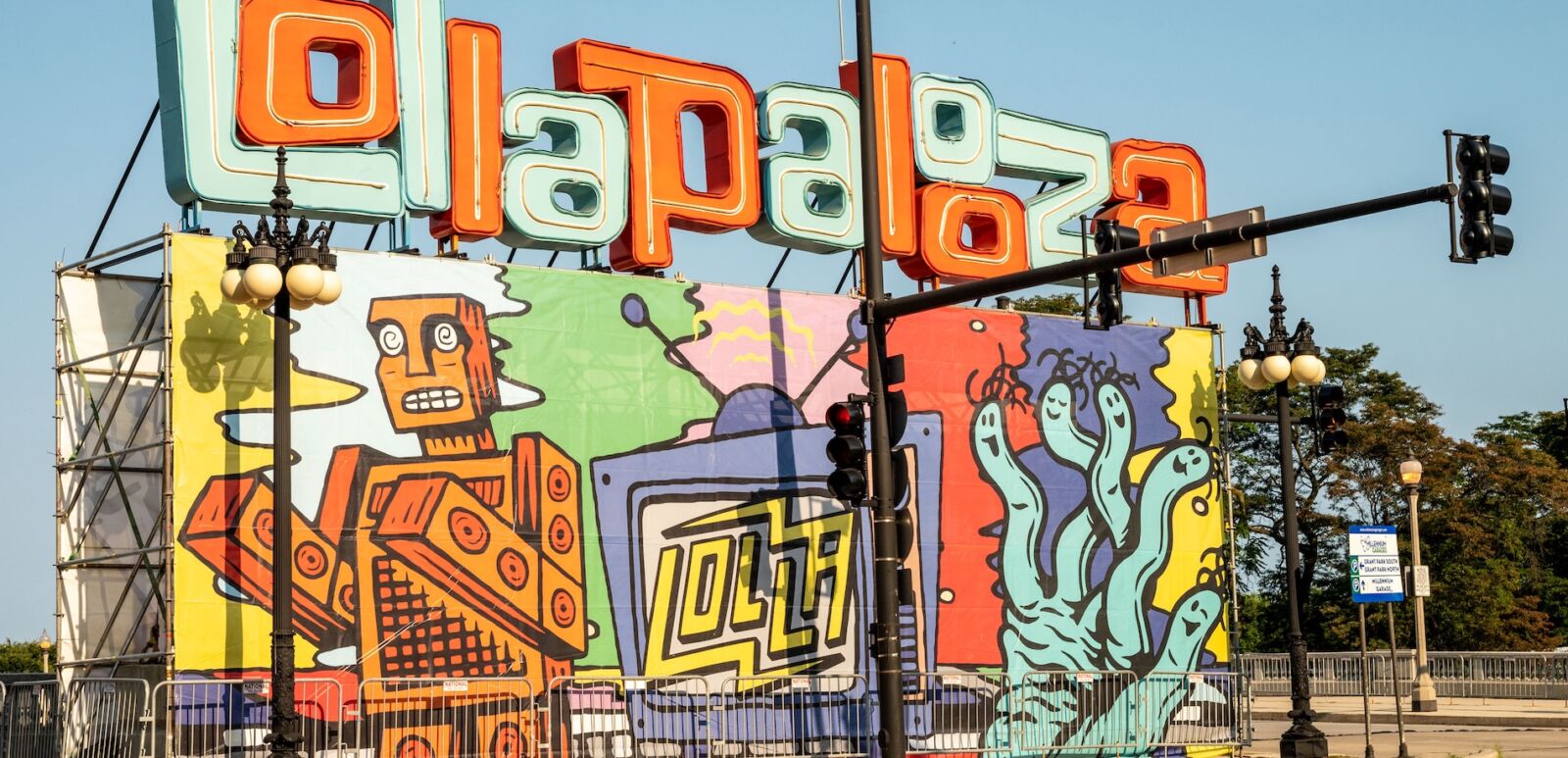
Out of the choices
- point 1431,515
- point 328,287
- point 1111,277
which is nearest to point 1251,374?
point 1111,277

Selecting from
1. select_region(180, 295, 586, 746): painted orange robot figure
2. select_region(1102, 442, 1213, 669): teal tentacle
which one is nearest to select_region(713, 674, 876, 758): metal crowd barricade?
select_region(180, 295, 586, 746): painted orange robot figure

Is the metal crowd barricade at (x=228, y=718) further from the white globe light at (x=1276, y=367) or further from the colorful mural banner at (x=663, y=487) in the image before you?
the white globe light at (x=1276, y=367)

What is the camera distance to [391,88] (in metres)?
22.4

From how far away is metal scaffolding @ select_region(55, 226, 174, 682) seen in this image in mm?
21578

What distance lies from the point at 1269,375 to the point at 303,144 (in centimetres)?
1359

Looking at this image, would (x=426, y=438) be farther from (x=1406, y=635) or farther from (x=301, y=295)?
(x=1406, y=635)

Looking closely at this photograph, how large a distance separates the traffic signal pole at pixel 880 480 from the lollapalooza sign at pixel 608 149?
316 cm

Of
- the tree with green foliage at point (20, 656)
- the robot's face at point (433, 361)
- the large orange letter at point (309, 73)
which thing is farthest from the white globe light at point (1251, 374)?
the tree with green foliage at point (20, 656)

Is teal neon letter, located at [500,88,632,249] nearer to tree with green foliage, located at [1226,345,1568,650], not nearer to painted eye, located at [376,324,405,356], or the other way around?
painted eye, located at [376,324,405,356]

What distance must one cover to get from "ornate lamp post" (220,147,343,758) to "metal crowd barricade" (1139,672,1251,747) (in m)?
13.6

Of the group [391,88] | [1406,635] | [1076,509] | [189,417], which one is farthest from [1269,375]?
[1406,635]

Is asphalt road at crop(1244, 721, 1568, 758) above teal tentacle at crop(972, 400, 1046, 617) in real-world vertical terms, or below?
below

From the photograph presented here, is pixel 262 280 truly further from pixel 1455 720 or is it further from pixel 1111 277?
pixel 1455 720

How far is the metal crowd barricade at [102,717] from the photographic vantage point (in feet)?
65.9
